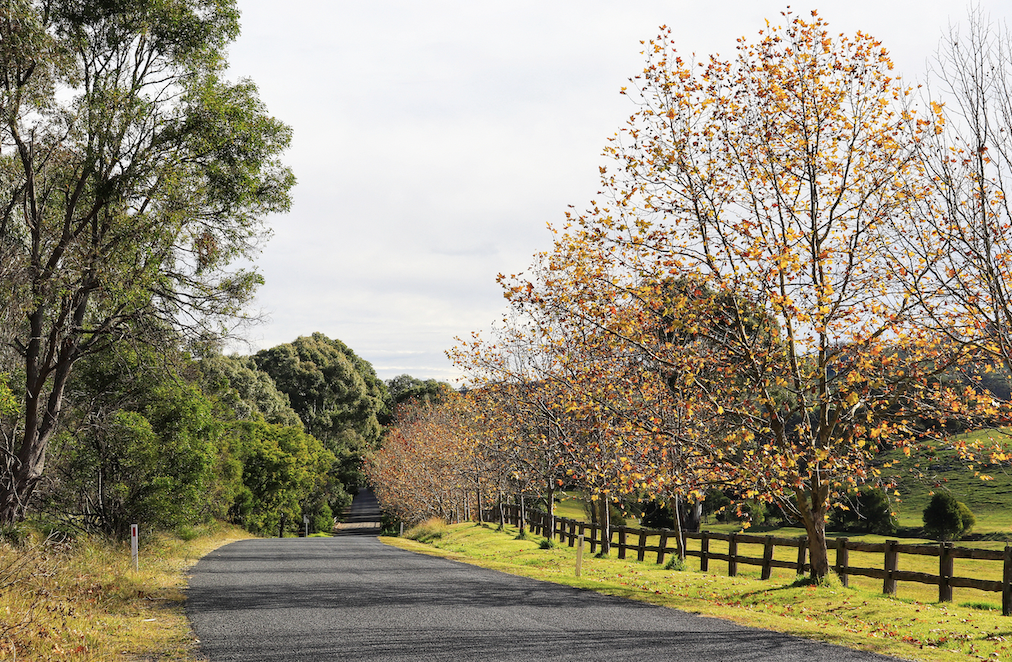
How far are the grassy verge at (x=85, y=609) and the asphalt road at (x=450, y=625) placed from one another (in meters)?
0.46

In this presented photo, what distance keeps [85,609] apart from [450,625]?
5099mm

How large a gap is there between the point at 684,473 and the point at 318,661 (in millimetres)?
7162

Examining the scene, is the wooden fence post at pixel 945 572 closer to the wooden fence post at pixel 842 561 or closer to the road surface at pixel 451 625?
the wooden fence post at pixel 842 561

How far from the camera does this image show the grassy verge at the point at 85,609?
27.9 ft

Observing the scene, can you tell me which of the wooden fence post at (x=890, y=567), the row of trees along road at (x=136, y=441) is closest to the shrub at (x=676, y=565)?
the wooden fence post at (x=890, y=567)

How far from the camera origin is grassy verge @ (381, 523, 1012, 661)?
988 centimetres

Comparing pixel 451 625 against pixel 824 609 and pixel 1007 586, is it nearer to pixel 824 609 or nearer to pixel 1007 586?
pixel 824 609

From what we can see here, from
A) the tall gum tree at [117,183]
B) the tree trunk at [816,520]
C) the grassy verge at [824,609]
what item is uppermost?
the tall gum tree at [117,183]

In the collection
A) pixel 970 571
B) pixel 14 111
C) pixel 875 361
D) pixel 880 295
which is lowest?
pixel 970 571

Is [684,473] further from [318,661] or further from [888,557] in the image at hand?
[318,661]

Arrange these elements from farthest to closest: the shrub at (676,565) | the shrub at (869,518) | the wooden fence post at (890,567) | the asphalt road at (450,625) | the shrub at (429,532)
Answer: the shrub at (869,518)
the shrub at (429,532)
the shrub at (676,565)
the wooden fence post at (890,567)
the asphalt road at (450,625)

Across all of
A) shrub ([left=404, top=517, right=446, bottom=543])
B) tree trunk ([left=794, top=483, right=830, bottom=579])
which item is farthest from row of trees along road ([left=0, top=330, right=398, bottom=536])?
tree trunk ([left=794, top=483, right=830, bottom=579])

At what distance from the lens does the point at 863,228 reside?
13.1m

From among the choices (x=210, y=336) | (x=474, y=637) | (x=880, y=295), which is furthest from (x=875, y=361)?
(x=210, y=336)
